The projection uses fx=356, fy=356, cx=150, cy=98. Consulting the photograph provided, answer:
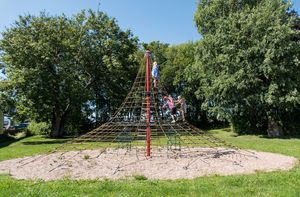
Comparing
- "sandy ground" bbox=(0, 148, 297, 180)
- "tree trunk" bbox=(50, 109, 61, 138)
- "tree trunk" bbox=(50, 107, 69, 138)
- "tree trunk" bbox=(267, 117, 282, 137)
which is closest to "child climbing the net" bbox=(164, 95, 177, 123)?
"sandy ground" bbox=(0, 148, 297, 180)

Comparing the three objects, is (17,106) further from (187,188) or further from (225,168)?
(187,188)

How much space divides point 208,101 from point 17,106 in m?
13.8

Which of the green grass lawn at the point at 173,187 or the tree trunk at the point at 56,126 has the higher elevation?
the tree trunk at the point at 56,126

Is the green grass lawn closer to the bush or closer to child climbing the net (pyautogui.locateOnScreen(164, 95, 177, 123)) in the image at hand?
child climbing the net (pyautogui.locateOnScreen(164, 95, 177, 123))

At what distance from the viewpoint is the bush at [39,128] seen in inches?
1252

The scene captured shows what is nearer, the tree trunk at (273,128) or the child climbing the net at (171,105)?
the child climbing the net at (171,105)

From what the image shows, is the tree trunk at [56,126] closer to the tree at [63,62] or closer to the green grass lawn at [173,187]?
the tree at [63,62]

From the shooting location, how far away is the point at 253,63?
72.5ft

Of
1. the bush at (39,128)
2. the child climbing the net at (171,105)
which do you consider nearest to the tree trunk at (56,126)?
the bush at (39,128)

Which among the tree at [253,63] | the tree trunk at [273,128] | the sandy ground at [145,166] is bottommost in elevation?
the sandy ground at [145,166]

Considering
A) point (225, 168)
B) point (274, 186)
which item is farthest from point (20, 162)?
point (274, 186)

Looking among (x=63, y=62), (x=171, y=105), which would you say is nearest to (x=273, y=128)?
(x=171, y=105)

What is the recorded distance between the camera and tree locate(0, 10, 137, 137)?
24031 millimetres

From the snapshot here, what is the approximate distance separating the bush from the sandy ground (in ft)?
66.7
